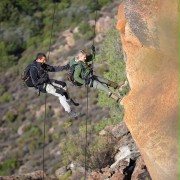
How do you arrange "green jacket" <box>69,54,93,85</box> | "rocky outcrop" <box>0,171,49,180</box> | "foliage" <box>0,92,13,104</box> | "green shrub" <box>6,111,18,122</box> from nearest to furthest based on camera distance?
"green jacket" <box>69,54,93,85</box> → "rocky outcrop" <box>0,171,49,180</box> → "green shrub" <box>6,111,18,122</box> → "foliage" <box>0,92,13,104</box>

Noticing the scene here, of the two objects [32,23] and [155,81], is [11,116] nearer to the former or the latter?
[32,23]

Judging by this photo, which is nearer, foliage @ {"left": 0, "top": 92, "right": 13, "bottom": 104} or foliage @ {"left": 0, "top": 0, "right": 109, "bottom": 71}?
foliage @ {"left": 0, "top": 92, "right": 13, "bottom": 104}

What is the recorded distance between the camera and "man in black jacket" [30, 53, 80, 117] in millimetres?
15148

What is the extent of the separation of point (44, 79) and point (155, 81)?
14.4ft

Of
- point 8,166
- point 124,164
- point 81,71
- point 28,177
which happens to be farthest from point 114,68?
point 8,166

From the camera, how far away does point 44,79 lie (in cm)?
1541

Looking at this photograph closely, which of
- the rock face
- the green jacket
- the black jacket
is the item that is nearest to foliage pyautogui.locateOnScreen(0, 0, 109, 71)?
the black jacket

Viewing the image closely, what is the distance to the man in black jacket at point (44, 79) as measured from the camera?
15148mm

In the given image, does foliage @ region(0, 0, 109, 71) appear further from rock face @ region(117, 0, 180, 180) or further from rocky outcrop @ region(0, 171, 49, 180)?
rock face @ region(117, 0, 180, 180)

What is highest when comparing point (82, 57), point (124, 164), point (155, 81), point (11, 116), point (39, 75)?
point (155, 81)

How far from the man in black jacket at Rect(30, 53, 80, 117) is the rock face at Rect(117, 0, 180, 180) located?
3.13 metres

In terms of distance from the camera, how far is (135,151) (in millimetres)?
18469

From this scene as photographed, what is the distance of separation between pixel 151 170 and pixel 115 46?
1726 cm

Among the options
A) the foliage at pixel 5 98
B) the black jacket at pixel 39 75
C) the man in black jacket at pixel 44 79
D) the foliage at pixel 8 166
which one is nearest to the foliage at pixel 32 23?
the foliage at pixel 5 98
